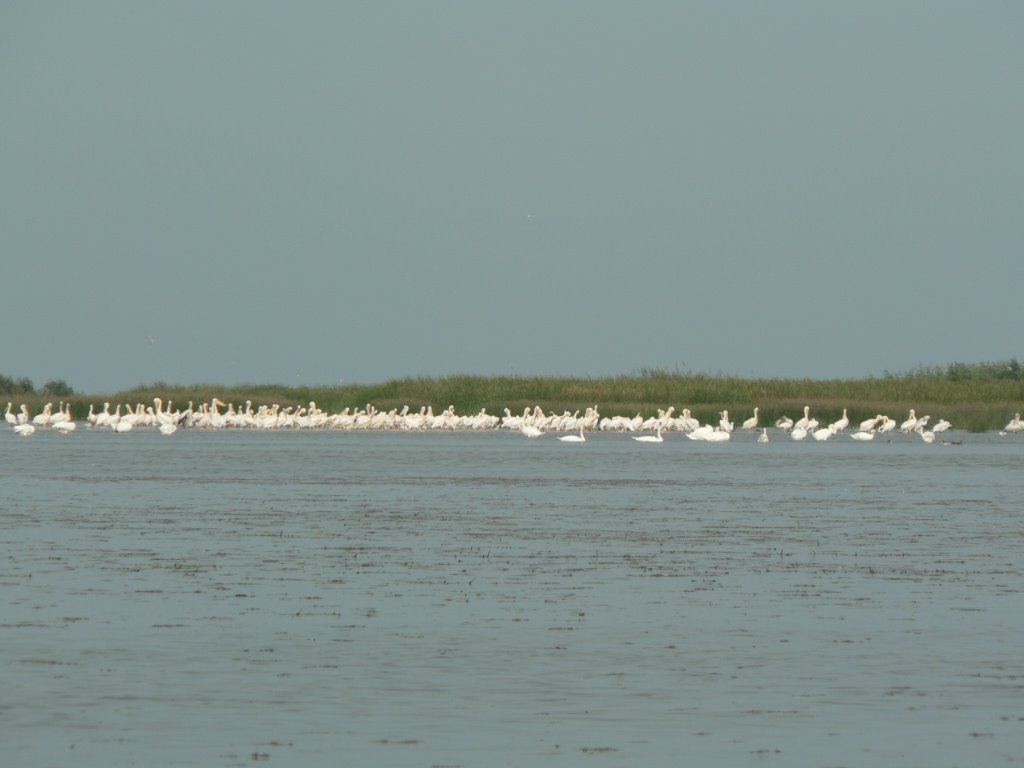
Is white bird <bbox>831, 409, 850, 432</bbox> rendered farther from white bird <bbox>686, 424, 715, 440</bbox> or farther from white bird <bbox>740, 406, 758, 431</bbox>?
white bird <bbox>686, 424, 715, 440</bbox>

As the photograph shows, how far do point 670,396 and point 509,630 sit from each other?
50632mm

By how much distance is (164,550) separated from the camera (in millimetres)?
16688

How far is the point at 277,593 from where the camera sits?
13609 millimetres

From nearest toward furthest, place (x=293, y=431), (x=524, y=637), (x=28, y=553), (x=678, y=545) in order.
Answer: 1. (x=524, y=637)
2. (x=28, y=553)
3. (x=678, y=545)
4. (x=293, y=431)

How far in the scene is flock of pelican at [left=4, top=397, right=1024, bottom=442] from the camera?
52.3m

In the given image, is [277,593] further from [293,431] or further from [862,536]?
[293,431]

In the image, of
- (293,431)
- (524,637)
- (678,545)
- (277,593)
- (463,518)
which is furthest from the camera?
(293,431)

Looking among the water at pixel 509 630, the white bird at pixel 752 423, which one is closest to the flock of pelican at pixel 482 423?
the white bird at pixel 752 423

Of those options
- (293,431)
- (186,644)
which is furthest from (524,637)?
(293,431)

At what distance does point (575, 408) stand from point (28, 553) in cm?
4693

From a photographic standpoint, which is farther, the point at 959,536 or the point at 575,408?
the point at 575,408

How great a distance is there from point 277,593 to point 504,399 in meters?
51.0

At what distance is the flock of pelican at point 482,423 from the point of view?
2058 inches

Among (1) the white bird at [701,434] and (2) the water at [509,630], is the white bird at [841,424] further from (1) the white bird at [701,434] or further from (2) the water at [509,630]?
(2) the water at [509,630]
